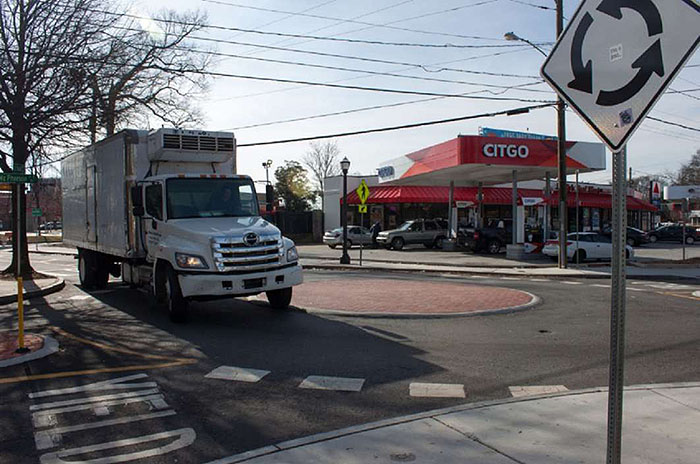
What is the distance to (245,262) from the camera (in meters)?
10.1

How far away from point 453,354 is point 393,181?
27492 millimetres

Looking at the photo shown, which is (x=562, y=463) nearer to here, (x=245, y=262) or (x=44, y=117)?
(x=245, y=262)

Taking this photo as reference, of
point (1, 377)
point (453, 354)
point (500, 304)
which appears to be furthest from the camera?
point (500, 304)

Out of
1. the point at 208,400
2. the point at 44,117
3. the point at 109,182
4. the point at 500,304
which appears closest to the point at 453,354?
the point at 208,400

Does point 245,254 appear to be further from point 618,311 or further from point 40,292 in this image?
point 618,311

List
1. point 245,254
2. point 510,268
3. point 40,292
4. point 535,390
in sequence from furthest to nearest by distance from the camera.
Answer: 1. point 510,268
2. point 40,292
3. point 245,254
4. point 535,390

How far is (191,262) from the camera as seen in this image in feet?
32.7

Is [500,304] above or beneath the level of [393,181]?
beneath

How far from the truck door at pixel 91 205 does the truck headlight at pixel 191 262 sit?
533cm

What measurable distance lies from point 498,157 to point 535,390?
65.2 ft

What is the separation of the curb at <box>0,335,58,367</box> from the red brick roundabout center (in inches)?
183

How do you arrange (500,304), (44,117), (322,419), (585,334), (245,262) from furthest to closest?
(44,117)
(500,304)
(245,262)
(585,334)
(322,419)

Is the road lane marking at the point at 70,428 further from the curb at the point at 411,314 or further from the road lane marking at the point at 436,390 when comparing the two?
the curb at the point at 411,314

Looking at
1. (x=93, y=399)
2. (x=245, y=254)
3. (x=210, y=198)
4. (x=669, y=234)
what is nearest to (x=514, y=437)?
(x=93, y=399)
